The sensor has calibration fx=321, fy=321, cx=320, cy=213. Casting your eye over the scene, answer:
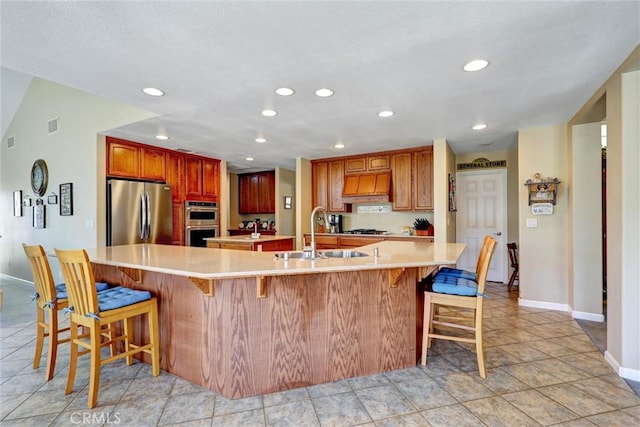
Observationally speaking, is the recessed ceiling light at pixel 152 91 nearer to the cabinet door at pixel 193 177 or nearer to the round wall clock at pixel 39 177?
the cabinet door at pixel 193 177

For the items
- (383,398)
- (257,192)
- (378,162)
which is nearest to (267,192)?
(257,192)

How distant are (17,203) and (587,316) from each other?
8.98 m

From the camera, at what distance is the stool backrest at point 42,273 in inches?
88.4

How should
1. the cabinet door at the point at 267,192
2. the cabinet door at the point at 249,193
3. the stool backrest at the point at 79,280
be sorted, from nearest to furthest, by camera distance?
the stool backrest at the point at 79,280
the cabinet door at the point at 267,192
the cabinet door at the point at 249,193

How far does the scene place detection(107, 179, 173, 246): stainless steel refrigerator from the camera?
438 centimetres

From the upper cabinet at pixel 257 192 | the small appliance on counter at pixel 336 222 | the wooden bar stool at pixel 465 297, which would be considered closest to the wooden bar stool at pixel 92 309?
the wooden bar stool at pixel 465 297

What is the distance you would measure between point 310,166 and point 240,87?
11.6ft

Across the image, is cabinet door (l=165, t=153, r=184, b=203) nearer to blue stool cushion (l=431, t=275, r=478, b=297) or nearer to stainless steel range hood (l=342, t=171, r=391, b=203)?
stainless steel range hood (l=342, t=171, r=391, b=203)


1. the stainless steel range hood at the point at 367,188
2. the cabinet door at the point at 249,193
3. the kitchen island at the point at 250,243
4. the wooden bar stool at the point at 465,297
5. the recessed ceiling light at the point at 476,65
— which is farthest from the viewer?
the cabinet door at the point at 249,193

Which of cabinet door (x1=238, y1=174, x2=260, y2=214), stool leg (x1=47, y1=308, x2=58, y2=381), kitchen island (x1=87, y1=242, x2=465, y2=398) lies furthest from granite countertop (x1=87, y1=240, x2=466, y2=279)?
cabinet door (x1=238, y1=174, x2=260, y2=214)

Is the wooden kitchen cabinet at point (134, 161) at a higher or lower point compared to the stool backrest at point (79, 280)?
higher

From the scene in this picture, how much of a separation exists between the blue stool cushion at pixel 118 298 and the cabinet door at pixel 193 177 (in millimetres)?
3345

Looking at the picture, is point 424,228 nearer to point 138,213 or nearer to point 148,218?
point 148,218

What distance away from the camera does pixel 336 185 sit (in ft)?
19.6
